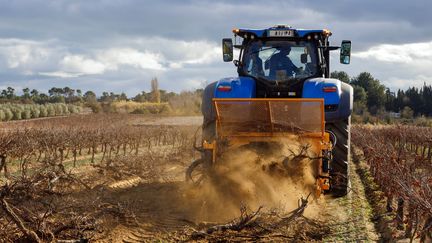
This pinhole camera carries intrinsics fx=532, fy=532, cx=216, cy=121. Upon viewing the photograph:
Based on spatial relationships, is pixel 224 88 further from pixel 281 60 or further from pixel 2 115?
pixel 2 115

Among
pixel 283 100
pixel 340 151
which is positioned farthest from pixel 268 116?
pixel 340 151

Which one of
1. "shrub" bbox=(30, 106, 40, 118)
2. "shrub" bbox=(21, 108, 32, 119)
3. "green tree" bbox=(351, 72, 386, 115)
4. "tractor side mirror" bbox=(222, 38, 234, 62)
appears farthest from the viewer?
"green tree" bbox=(351, 72, 386, 115)

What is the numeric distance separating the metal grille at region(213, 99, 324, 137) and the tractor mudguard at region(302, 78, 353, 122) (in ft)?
1.32

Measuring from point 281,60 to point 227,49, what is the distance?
100 centimetres

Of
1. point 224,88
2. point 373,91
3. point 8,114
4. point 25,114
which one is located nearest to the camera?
point 224,88

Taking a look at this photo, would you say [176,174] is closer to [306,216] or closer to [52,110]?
[306,216]

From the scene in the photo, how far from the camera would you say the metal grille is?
22.9 ft

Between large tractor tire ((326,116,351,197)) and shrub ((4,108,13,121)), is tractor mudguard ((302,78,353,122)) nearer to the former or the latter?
large tractor tire ((326,116,351,197))

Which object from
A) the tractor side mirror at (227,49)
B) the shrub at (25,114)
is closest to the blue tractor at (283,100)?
the tractor side mirror at (227,49)

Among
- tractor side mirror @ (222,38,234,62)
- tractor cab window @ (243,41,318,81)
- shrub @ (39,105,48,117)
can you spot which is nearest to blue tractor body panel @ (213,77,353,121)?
tractor cab window @ (243,41,318,81)

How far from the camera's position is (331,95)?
7281 millimetres

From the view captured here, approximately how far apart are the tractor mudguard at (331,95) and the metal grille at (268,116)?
40 centimetres

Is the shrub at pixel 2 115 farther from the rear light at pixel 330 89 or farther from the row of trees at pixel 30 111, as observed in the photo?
the rear light at pixel 330 89

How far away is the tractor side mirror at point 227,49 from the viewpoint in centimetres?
865
